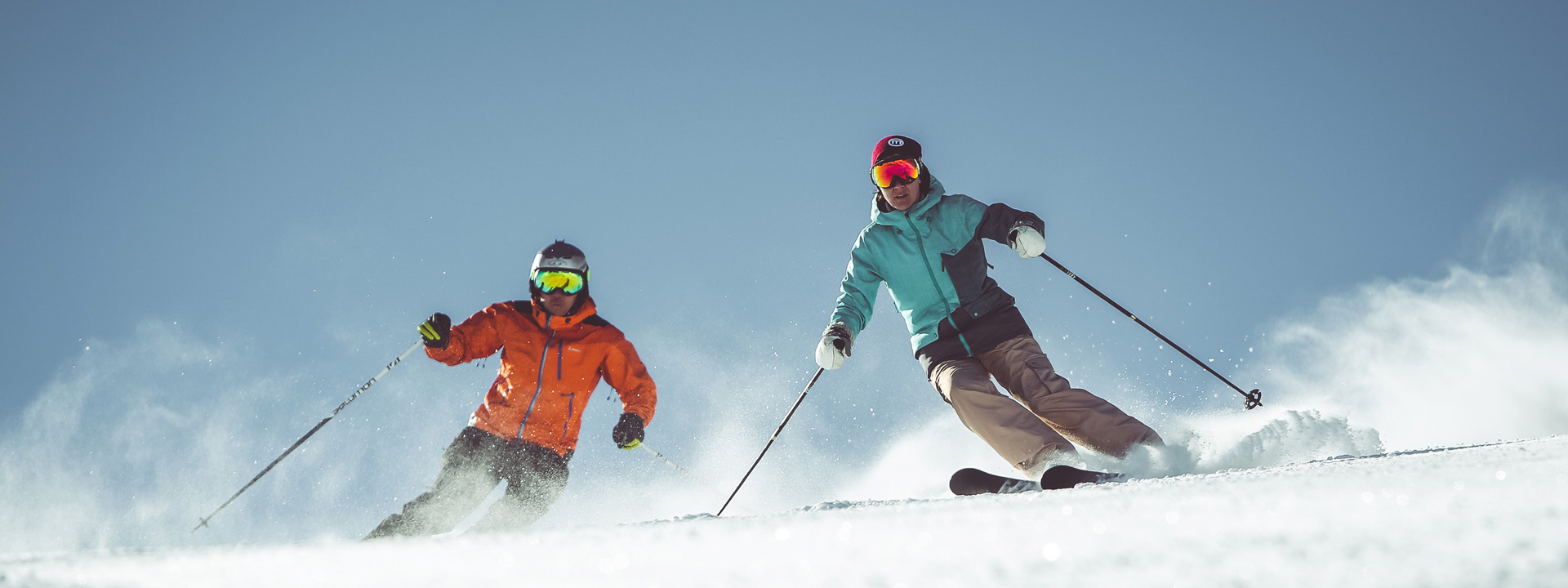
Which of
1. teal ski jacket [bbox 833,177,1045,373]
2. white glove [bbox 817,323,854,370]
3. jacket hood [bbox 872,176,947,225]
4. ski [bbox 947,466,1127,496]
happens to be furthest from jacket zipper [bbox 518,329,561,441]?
ski [bbox 947,466,1127,496]

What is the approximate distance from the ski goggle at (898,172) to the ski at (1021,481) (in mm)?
1576

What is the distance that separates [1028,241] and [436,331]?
2.98m

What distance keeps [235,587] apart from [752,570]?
593 millimetres

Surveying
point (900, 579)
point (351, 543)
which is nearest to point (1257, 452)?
point (900, 579)

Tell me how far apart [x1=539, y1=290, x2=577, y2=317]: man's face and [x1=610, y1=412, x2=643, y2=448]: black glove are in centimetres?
67

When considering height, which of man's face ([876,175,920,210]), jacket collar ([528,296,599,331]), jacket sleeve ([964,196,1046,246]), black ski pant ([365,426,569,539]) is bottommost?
black ski pant ([365,426,569,539])

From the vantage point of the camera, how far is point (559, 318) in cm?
422

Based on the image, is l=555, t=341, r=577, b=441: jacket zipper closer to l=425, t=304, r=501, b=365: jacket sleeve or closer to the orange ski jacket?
the orange ski jacket

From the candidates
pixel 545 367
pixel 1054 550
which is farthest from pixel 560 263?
pixel 1054 550

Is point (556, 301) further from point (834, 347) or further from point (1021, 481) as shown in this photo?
point (1021, 481)

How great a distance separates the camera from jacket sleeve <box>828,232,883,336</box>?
3.94m

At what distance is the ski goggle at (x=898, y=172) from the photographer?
3.80 meters

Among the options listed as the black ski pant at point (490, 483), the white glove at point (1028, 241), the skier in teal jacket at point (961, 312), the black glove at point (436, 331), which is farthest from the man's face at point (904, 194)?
the black glove at point (436, 331)

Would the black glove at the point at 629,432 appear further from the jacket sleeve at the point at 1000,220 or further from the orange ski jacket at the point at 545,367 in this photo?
the jacket sleeve at the point at 1000,220
